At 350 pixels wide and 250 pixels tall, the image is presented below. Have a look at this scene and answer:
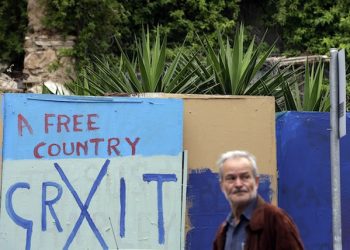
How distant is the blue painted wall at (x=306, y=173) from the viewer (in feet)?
23.7

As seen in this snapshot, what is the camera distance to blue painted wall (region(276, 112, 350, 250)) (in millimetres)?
7238

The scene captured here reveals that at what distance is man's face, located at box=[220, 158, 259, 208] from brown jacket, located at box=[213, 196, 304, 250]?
0.41 ft

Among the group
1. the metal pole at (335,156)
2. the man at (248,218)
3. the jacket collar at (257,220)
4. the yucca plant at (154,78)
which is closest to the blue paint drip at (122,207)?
the yucca plant at (154,78)

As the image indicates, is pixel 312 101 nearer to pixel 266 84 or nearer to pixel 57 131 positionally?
pixel 266 84

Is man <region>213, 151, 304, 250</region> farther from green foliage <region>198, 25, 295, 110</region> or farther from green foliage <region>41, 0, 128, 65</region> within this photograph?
green foliage <region>41, 0, 128, 65</region>

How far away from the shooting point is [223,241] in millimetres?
3590

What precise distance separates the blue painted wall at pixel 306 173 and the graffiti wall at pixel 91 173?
4.78 feet

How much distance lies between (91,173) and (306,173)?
261cm

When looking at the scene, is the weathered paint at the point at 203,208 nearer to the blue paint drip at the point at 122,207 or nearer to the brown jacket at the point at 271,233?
the blue paint drip at the point at 122,207

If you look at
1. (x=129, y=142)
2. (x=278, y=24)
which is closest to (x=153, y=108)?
(x=129, y=142)

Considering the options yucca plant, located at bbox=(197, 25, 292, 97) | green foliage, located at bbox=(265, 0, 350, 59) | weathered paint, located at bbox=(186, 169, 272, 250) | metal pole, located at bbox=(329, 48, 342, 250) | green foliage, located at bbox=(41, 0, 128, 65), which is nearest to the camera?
metal pole, located at bbox=(329, 48, 342, 250)

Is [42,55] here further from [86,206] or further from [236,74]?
[86,206]

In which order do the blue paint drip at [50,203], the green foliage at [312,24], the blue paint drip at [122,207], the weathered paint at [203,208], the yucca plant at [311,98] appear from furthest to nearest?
the green foliage at [312,24], the yucca plant at [311,98], the weathered paint at [203,208], the blue paint drip at [122,207], the blue paint drip at [50,203]

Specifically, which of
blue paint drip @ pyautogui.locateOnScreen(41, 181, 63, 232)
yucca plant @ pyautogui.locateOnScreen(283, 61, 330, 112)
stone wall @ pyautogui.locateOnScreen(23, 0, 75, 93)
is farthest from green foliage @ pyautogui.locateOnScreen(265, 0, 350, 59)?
blue paint drip @ pyautogui.locateOnScreen(41, 181, 63, 232)
